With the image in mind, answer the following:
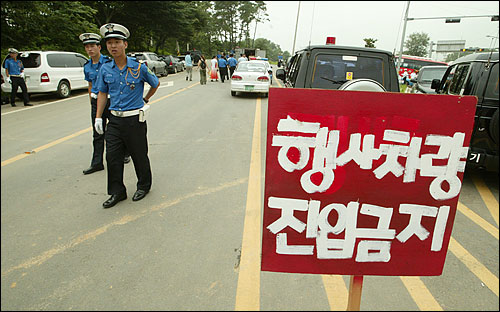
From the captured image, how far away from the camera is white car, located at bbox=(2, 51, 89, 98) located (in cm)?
1032

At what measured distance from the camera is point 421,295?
2344 mm

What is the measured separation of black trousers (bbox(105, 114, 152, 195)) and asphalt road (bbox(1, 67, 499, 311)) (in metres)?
0.34

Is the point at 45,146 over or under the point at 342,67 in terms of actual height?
under

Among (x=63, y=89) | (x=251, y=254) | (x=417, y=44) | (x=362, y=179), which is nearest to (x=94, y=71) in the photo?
(x=251, y=254)

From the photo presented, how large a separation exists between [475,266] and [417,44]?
267 ft

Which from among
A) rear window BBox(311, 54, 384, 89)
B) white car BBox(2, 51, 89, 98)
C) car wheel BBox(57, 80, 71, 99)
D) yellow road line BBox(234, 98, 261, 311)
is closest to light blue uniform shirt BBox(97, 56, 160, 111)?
yellow road line BBox(234, 98, 261, 311)

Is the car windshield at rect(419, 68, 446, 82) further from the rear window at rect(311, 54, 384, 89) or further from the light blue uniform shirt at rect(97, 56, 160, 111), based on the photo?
the light blue uniform shirt at rect(97, 56, 160, 111)

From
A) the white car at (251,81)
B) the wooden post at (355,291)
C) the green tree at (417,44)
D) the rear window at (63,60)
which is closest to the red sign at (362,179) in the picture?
the wooden post at (355,291)

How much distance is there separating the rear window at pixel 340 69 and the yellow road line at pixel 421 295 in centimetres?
305

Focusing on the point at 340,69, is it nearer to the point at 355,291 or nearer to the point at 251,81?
the point at 355,291

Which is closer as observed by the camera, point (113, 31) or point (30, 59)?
point (113, 31)

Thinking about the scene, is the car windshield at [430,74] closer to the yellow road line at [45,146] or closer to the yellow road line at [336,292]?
the yellow road line at [336,292]

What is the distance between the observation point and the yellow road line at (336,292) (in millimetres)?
2230

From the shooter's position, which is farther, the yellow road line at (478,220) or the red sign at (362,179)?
the yellow road line at (478,220)
